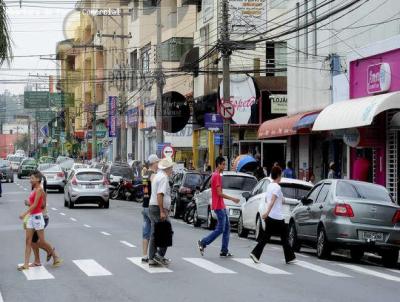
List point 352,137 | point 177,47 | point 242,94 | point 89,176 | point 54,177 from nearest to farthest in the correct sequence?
point 352,137, point 89,176, point 242,94, point 54,177, point 177,47

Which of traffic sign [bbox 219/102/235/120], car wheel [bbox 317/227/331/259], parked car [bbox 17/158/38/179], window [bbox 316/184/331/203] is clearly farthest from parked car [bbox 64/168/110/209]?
parked car [bbox 17/158/38/179]

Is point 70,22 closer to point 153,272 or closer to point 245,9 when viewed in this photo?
point 245,9

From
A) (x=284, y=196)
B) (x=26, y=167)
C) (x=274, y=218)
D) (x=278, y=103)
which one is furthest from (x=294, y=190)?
(x=26, y=167)

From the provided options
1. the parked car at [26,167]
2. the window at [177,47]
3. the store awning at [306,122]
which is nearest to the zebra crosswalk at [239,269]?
the store awning at [306,122]

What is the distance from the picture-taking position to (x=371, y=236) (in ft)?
59.6

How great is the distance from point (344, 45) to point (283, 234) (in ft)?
56.8

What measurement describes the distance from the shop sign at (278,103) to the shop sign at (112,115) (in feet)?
114

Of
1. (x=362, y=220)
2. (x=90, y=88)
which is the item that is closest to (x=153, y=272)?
(x=362, y=220)

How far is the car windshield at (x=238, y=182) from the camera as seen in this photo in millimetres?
27406

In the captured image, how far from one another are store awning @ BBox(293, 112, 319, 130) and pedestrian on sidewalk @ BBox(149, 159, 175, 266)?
1800 centimetres

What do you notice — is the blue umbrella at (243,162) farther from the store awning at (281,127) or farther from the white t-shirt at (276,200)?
the white t-shirt at (276,200)

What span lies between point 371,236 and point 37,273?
675 cm

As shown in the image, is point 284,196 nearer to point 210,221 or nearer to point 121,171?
point 210,221

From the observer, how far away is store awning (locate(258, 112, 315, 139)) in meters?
36.2
